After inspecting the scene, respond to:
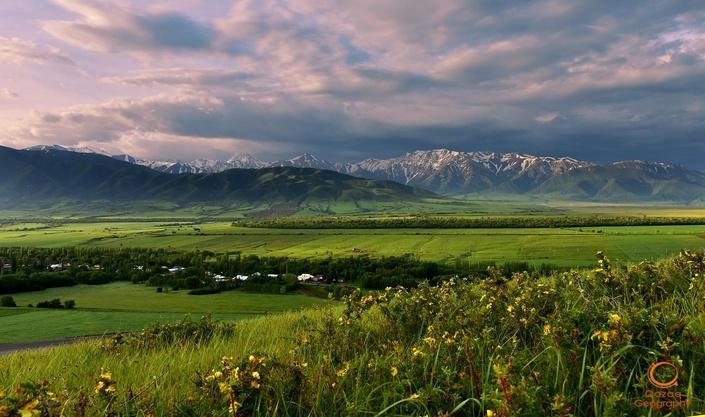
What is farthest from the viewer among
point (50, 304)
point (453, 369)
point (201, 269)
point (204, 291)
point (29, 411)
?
point (201, 269)

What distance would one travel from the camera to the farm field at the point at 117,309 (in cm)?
5097

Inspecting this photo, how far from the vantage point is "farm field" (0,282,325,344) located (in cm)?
5097

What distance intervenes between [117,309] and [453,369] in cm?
8294

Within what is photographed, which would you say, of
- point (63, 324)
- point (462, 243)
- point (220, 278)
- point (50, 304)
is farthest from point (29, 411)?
point (462, 243)

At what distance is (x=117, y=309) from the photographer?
74.2 metres

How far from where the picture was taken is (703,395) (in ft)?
12.6

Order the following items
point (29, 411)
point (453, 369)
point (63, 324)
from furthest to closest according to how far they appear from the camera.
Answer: point (63, 324), point (453, 369), point (29, 411)

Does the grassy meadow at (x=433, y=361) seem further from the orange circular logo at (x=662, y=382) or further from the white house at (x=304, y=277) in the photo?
the white house at (x=304, y=277)

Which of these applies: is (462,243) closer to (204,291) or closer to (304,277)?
(304,277)

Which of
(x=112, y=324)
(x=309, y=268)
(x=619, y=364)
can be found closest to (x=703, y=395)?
(x=619, y=364)

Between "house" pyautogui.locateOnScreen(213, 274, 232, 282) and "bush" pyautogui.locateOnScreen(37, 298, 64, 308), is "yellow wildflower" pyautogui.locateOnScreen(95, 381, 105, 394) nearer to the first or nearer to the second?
"bush" pyautogui.locateOnScreen(37, 298, 64, 308)

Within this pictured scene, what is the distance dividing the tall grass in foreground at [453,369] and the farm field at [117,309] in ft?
90.2

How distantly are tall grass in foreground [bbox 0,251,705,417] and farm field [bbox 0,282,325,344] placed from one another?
27492mm

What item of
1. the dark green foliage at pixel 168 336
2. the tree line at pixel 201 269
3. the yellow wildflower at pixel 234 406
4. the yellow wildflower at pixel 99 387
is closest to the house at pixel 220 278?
the tree line at pixel 201 269
